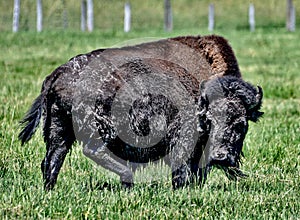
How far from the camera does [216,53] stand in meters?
5.80

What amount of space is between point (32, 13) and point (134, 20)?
221 inches

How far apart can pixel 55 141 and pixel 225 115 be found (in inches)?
54.8

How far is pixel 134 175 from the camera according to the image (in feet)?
17.5

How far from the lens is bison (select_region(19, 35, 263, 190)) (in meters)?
4.91

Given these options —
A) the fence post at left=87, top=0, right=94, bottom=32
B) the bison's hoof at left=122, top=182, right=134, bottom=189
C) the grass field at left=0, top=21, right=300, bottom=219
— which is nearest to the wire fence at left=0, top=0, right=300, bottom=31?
the fence post at left=87, top=0, right=94, bottom=32

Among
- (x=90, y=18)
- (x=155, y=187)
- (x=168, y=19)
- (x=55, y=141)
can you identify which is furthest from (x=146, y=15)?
(x=55, y=141)

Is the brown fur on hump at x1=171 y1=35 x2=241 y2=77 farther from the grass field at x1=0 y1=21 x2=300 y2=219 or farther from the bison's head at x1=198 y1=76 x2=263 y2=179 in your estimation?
the grass field at x1=0 y1=21 x2=300 y2=219

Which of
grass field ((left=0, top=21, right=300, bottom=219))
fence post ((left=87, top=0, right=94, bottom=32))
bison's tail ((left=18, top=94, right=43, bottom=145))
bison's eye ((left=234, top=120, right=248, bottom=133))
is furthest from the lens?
fence post ((left=87, top=0, right=94, bottom=32))

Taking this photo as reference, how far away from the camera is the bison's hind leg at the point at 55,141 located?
16.3 feet

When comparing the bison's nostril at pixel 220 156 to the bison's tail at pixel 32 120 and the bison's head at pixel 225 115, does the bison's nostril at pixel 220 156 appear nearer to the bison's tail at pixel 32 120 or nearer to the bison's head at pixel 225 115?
the bison's head at pixel 225 115

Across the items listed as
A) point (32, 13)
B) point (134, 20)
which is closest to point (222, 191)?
point (32, 13)

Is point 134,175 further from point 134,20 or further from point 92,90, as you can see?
point 134,20

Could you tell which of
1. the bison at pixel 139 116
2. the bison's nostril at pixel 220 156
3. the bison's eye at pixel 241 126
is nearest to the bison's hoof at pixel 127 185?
the bison at pixel 139 116

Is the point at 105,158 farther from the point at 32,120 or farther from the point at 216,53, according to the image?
the point at 216,53
